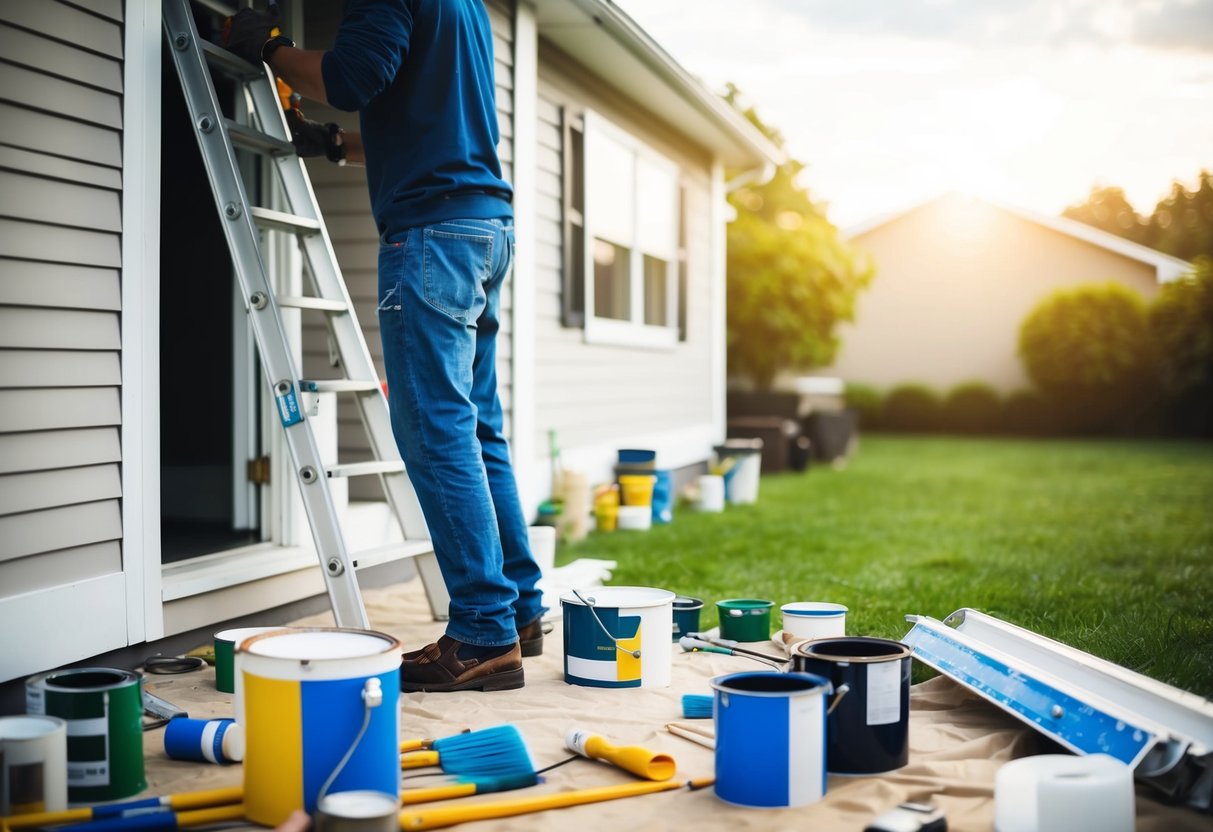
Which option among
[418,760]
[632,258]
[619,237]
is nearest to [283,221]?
[418,760]

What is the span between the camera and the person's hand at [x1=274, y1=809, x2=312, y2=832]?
5.58ft

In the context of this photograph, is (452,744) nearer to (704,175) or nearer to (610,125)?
(610,125)

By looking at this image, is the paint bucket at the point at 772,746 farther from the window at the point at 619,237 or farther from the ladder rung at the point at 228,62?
the window at the point at 619,237

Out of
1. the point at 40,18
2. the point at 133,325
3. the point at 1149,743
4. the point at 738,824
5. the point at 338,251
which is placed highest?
the point at 40,18

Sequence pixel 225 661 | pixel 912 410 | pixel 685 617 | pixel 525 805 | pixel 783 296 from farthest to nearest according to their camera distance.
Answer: pixel 912 410, pixel 783 296, pixel 685 617, pixel 225 661, pixel 525 805

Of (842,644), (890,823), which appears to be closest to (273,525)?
(842,644)

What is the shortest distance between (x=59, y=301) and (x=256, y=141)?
0.81 metres

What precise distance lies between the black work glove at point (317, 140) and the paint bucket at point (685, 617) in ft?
5.73

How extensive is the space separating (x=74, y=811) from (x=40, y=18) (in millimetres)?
1881

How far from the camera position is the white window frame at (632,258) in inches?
252

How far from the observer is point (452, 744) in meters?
2.21

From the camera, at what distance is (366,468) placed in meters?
3.21

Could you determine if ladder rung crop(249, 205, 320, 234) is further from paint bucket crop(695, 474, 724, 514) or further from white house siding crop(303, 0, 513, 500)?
paint bucket crop(695, 474, 724, 514)

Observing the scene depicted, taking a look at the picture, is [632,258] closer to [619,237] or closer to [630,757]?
[619,237]
